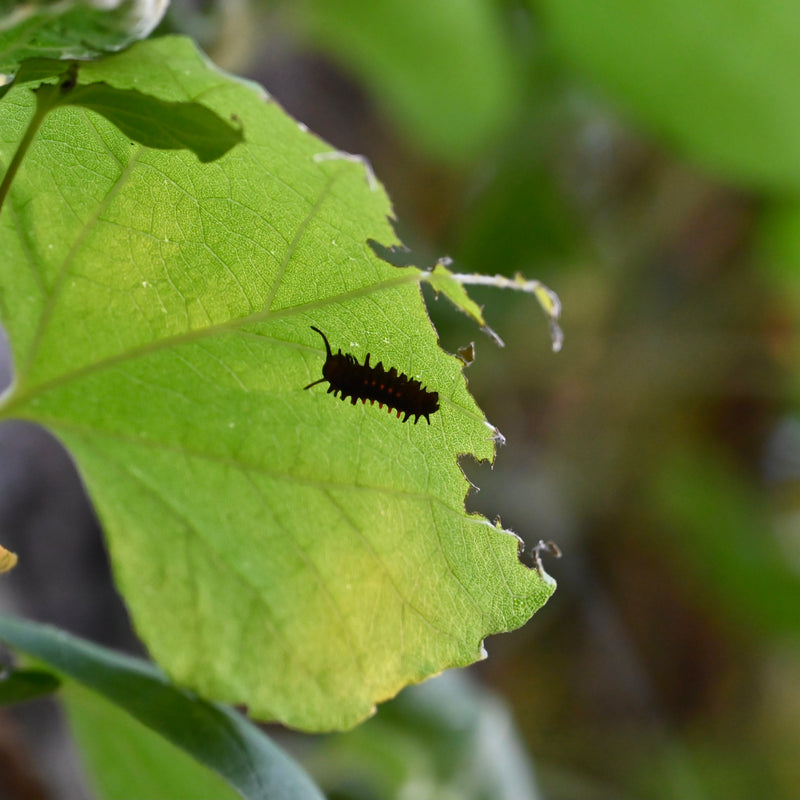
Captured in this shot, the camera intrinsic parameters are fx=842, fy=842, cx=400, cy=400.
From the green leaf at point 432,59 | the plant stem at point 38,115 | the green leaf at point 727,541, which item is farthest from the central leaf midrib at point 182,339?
the green leaf at point 727,541

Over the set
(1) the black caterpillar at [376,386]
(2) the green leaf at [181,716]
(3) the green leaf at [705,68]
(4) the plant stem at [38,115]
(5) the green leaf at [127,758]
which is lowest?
(5) the green leaf at [127,758]

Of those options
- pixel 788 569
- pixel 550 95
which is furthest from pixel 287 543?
pixel 788 569

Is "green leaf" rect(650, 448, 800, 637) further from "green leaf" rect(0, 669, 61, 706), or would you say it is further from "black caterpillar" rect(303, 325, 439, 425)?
"green leaf" rect(0, 669, 61, 706)

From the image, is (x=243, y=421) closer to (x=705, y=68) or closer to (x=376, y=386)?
(x=376, y=386)

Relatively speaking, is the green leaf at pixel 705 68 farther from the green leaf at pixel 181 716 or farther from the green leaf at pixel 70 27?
the green leaf at pixel 181 716

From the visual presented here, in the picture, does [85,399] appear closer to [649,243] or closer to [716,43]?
[716,43]
